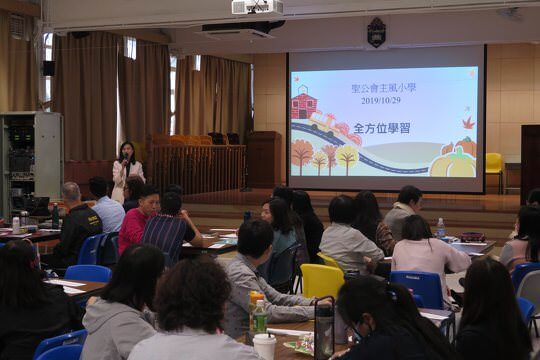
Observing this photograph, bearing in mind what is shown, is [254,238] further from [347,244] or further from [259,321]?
[347,244]

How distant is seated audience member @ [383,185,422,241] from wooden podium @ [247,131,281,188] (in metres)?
9.18

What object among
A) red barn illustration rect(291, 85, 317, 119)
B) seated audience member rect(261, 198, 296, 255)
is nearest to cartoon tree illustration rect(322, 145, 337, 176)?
red barn illustration rect(291, 85, 317, 119)

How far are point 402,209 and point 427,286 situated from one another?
6.77 feet

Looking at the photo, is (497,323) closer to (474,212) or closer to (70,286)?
(70,286)

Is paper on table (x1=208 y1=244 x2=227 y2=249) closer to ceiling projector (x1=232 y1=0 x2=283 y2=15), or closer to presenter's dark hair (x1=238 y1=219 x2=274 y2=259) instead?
presenter's dark hair (x1=238 y1=219 x2=274 y2=259)

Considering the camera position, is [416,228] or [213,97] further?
[213,97]

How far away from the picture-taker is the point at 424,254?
4.69 meters

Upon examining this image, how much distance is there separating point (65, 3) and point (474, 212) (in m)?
7.05

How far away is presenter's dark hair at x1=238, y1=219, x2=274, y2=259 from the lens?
344cm

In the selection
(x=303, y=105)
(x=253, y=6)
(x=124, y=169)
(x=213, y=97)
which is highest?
(x=253, y=6)

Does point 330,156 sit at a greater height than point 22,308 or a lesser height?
greater

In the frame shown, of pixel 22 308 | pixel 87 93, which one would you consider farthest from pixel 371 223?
pixel 87 93

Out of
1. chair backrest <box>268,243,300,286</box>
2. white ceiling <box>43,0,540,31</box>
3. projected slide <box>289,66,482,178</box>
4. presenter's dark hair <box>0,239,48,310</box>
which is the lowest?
chair backrest <box>268,243,300,286</box>

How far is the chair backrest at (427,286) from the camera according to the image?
14.5ft
